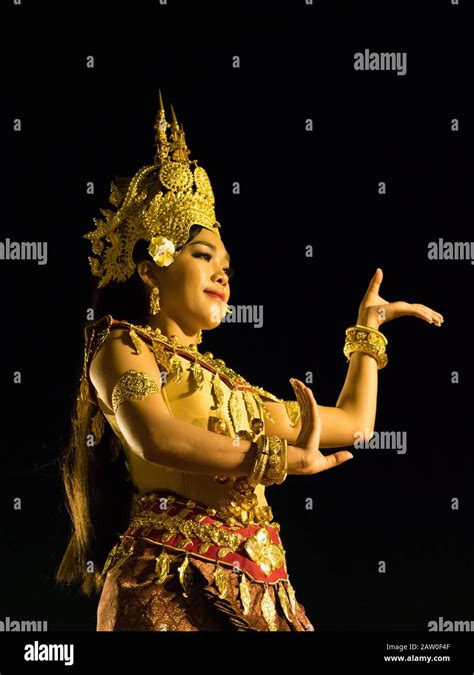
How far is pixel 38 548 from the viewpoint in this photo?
13.8ft

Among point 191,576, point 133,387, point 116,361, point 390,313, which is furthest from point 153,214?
point 191,576

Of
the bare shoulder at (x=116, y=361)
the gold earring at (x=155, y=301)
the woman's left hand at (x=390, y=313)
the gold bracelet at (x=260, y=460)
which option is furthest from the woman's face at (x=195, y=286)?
the gold bracelet at (x=260, y=460)

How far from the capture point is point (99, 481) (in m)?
3.28

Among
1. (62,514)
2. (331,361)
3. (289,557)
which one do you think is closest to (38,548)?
(62,514)

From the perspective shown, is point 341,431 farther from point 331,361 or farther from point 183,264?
point 331,361

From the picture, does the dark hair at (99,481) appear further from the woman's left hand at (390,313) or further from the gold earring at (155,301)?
the woman's left hand at (390,313)

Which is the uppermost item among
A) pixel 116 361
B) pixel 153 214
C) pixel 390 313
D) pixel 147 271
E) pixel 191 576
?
pixel 153 214

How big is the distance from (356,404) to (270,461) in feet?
2.17

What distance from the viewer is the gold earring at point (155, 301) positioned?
325cm

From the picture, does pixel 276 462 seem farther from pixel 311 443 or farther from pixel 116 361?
pixel 116 361

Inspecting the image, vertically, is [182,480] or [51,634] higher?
[182,480]

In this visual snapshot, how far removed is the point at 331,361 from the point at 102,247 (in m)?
1.34

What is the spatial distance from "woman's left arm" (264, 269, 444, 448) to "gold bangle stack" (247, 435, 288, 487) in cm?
48

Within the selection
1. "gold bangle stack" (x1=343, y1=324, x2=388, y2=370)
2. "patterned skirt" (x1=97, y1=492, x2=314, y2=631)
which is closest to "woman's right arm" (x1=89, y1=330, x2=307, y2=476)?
"patterned skirt" (x1=97, y1=492, x2=314, y2=631)
